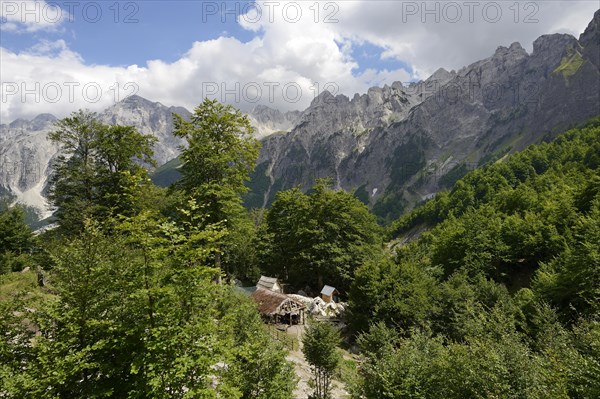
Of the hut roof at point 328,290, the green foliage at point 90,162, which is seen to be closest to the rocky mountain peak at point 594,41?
the hut roof at point 328,290

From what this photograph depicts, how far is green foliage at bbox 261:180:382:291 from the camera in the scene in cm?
4747

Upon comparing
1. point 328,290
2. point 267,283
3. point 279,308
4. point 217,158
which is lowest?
point 328,290

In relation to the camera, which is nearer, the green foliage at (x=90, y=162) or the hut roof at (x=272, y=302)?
→ the green foliage at (x=90, y=162)

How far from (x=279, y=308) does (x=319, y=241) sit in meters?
13.5

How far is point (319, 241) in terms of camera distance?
47.6 m

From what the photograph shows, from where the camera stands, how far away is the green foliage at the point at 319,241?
47469 millimetres

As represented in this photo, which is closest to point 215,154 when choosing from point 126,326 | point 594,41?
point 126,326

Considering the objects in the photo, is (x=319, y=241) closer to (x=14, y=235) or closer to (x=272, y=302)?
(x=272, y=302)

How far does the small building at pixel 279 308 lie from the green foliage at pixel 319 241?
9094 mm

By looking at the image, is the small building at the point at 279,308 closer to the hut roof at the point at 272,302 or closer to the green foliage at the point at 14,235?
the hut roof at the point at 272,302

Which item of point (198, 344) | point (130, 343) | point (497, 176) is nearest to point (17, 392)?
point (130, 343)

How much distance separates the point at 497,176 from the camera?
118 m

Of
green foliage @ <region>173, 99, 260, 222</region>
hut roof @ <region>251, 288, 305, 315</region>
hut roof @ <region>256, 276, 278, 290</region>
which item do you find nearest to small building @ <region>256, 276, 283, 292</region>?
hut roof @ <region>256, 276, 278, 290</region>

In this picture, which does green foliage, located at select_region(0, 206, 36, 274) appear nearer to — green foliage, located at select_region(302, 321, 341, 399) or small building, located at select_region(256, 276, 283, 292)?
small building, located at select_region(256, 276, 283, 292)
